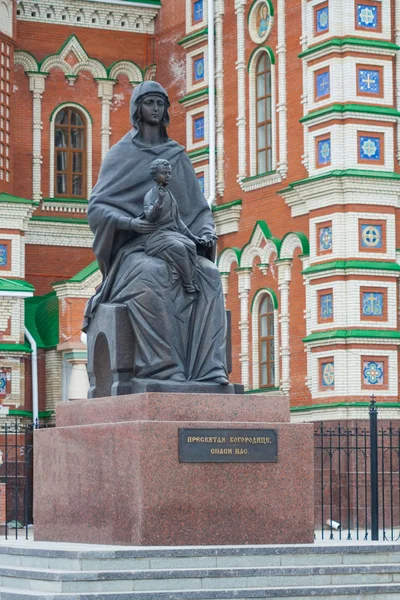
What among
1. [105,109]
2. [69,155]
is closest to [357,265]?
[69,155]

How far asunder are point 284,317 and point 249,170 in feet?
8.84

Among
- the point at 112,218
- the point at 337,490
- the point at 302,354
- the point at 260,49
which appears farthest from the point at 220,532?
the point at 260,49

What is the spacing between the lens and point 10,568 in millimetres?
10477

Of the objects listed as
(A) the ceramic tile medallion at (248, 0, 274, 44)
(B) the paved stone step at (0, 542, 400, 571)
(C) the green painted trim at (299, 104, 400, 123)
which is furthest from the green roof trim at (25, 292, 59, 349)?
(B) the paved stone step at (0, 542, 400, 571)

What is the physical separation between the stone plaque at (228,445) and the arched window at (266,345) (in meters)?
15.3

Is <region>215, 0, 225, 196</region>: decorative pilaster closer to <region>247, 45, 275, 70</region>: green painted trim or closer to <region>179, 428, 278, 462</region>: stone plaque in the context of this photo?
<region>247, 45, 275, 70</region>: green painted trim

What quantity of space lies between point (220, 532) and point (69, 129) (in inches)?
785

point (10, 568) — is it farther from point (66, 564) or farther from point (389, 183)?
point (389, 183)

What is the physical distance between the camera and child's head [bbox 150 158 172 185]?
437 inches

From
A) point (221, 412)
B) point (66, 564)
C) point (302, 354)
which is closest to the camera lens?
point (66, 564)

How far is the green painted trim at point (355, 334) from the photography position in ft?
78.7

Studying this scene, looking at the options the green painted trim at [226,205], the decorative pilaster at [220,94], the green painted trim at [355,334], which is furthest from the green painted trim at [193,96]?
the green painted trim at [355,334]

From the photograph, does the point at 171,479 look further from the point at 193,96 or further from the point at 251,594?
the point at 193,96

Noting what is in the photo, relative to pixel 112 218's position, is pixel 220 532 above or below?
below
